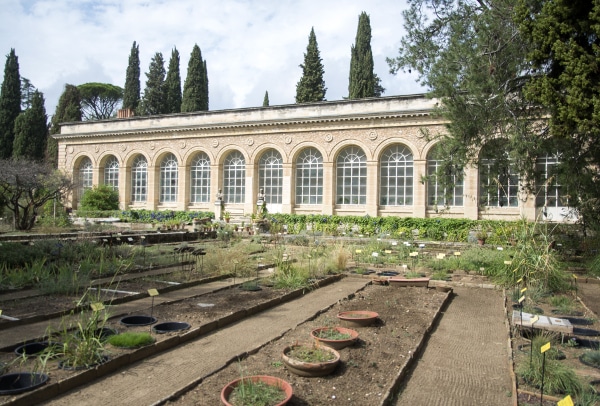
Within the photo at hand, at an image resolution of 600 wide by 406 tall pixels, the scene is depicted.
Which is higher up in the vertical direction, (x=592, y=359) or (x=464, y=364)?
(x=592, y=359)

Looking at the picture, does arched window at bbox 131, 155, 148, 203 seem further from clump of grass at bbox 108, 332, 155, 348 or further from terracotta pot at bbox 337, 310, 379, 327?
clump of grass at bbox 108, 332, 155, 348

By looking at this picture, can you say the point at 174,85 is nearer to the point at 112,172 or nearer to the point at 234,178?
the point at 112,172

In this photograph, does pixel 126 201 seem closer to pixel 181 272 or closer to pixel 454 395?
pixel 181 272

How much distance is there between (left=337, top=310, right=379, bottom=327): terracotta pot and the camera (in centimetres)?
669

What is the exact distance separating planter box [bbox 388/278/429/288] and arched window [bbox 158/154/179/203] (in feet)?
74.0

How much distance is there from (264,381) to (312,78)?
3513cm

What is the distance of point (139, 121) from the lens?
31438mm

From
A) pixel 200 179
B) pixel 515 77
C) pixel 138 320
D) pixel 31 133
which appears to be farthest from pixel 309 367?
pixel 31 133

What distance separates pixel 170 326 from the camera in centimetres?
634

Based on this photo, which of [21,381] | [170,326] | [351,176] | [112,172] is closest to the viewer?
[21,381]

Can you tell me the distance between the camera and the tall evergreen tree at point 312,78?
3756cm

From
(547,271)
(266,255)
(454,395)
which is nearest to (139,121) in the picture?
(266,255)

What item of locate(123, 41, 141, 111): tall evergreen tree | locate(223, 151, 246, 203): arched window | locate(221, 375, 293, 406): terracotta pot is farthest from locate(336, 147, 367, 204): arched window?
locate(123, 41, 141, 111): tall evergreen tree

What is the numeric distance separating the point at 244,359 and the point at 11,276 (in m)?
6.11
